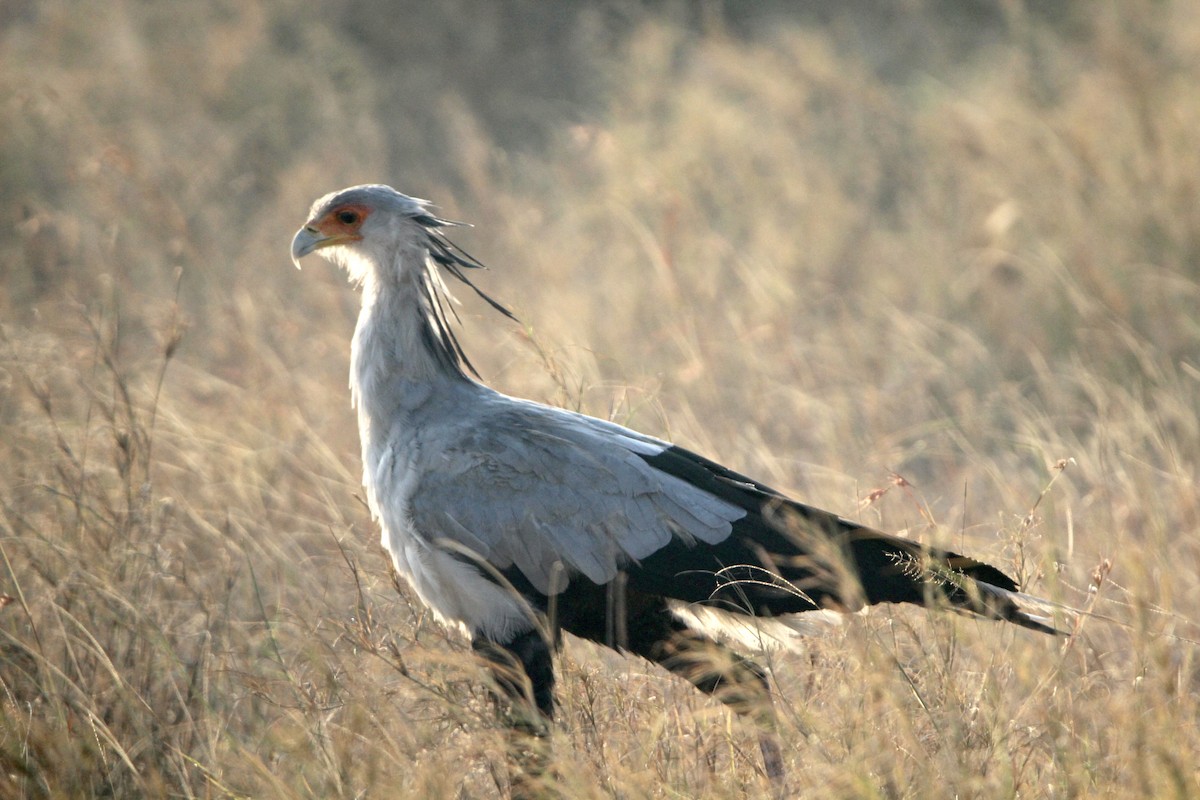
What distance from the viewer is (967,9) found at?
32.2ft

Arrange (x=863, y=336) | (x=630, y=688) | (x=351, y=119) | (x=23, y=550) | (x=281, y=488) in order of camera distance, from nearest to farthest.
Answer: (x=630, y=688)
(x=23, y=550)
(x=281, y=488)
(x=863, y=336)
(x=351, y=119)

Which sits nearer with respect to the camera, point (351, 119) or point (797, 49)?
point (797, 49)

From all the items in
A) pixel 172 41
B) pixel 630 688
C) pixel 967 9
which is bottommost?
pixel 630 688

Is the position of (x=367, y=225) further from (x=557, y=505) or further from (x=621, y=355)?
(x=621, y=355)

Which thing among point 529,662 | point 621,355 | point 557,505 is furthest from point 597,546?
point 621,355

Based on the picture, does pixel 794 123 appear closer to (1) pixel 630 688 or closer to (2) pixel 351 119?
(2) pixel 351 119

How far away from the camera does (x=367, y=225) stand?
12.1ft

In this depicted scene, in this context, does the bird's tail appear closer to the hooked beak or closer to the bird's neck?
the bird's neck

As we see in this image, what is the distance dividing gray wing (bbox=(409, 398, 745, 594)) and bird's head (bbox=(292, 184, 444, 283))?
2.73 ft

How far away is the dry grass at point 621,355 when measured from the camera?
2.81 metres

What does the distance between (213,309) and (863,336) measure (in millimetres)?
3574

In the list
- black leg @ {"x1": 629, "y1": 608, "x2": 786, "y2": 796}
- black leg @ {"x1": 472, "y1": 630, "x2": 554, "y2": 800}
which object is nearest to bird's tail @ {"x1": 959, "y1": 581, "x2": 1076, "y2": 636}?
black leg @ {"x1": 629, "y1": 608, "x2": 786, "y2": 796}

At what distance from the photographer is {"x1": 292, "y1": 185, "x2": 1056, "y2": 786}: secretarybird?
9.37 feet

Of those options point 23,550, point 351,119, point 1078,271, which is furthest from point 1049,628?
point 351,119
